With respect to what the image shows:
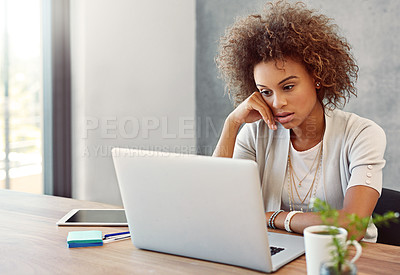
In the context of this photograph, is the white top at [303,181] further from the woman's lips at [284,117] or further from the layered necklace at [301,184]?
the woman's lips at [284,117]

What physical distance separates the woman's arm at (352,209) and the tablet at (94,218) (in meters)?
0.47

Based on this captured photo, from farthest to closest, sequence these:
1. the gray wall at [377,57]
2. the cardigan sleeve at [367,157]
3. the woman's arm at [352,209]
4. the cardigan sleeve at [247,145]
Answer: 1. the gray wall at [377,57]
2. the cardigan sleeve at [247,145]
3. the cardigan sleeve at [367,157]
4. the woman's arm at [352,209]

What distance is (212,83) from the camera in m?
3.22

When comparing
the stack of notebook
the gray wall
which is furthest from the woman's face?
the gray wall

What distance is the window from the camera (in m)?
2.56

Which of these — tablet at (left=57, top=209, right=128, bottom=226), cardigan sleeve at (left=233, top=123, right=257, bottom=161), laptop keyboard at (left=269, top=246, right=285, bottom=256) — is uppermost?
cardigan sleeve at (left=233, top=123, right=257, bottom=161)

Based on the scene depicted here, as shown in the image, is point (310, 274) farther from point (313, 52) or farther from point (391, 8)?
point (391, 8)

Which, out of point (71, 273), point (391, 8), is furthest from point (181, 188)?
point (391, 8)

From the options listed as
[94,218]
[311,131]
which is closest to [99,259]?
[94,218]

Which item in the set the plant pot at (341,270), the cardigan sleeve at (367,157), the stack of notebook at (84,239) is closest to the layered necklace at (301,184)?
the cardigan sleeve at (367,157)

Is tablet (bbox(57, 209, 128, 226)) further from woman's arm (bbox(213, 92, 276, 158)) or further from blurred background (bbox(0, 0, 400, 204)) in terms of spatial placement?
blurred background (bbox(0, 0, 400, 204))

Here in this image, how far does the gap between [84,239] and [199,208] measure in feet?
1.22

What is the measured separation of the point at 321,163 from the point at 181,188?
77cm

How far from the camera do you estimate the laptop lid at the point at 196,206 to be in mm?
944
